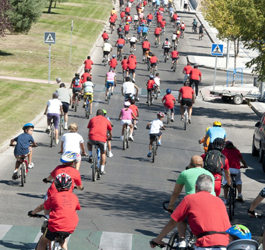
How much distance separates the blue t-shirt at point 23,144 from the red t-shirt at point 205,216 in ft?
29.8

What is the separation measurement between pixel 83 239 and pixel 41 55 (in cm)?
3799

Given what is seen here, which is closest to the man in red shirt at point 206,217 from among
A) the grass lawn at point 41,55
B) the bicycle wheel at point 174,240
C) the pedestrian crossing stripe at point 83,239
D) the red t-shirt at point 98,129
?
the bicycle wheel at point 174,240

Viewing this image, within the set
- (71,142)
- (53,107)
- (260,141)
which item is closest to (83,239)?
(71,142)

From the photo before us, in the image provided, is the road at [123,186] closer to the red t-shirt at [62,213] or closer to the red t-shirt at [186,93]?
the red t-shirt at [186,93]

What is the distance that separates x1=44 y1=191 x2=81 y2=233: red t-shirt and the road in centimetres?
264

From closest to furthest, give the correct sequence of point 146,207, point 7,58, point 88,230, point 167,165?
point 88,230 < point 146,207 < point 167,165 < point 7,58

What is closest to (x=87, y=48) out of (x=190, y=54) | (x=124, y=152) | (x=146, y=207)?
(x=190, y=54)

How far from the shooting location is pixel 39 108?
30000mm

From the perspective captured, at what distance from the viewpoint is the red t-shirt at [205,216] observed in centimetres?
810

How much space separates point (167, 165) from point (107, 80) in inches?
499

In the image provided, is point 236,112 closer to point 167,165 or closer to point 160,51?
point 167,165

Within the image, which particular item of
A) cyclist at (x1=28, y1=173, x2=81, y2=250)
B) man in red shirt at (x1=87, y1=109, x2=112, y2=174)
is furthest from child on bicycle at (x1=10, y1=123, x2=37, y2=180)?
cyclist at (x1=28, y1=173, x2=81, y2=250)

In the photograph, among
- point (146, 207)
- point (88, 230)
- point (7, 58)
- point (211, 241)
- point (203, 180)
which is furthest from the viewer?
point (7, 58)

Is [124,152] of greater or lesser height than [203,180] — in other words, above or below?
below
